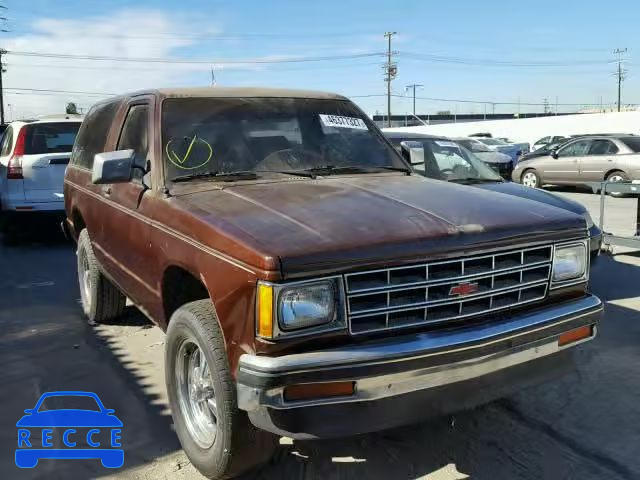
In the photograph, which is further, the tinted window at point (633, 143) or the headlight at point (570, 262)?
the tinted window at point (633, 143)

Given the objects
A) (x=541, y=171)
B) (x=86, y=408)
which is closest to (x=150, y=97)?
(x=86, y=408)

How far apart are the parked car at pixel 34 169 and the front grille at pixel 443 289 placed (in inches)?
308

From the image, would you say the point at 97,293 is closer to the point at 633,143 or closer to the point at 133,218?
the point at 133,218

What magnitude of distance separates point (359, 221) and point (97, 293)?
345 centimetres

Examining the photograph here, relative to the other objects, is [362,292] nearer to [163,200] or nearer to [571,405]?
[163,200]

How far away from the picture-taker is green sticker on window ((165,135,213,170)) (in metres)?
3.81

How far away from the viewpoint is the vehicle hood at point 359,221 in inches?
102

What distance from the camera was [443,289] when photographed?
279cm

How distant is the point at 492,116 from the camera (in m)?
110

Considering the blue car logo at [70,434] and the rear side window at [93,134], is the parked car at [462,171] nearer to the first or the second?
the rear side window at [93,134]

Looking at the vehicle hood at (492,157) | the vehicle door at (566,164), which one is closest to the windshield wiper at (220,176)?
the vehicle hood at (492,157)

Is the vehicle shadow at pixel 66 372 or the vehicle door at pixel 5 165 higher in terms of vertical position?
the vehicle door at pixel 5 165

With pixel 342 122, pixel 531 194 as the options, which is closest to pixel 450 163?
pixel 531 194

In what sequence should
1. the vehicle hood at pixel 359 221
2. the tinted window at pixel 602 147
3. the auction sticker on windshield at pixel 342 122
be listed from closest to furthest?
1. the vehicle hood at pixel 359 221
2. the auction sticker on windshield at pixel 342 122
3. the tinted window at pixel 602 147
